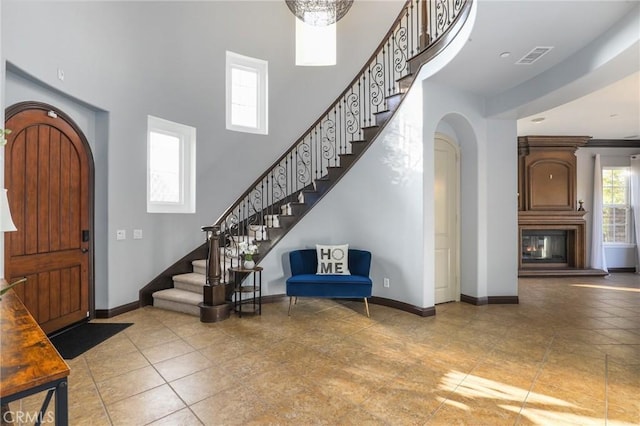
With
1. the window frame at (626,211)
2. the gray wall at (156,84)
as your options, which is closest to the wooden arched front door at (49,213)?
the gray wall at (156,84)

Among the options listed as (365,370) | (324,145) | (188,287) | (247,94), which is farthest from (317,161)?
(365,370)

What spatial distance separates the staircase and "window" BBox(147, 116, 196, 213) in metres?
0.83

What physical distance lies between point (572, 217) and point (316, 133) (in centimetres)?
606

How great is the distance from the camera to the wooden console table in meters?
1.06

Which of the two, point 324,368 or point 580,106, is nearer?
point 324,368

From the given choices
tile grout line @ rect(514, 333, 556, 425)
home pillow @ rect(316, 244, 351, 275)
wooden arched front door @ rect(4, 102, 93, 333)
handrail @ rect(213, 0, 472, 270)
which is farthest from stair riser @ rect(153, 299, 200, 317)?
tile grout line @ rect(514, 333, 556, 425)

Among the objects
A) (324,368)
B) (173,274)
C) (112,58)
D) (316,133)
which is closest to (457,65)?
(316,133)

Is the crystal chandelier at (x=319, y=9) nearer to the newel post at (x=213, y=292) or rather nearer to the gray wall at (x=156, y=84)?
the gray wall at (x=156, y=84)

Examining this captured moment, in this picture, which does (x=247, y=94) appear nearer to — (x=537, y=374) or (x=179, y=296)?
(x=179, y=296)

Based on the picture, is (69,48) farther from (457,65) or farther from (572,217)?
(572,217)

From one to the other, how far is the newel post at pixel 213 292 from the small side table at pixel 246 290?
21 centimetres

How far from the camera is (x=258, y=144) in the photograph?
20.1 feet

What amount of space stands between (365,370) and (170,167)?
4.34 m

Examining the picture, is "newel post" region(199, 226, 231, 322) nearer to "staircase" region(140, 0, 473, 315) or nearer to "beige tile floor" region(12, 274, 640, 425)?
"staircase" region(140, 0, 473, 315)
